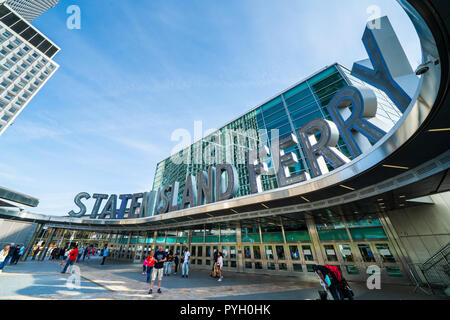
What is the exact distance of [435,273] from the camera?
805 centimetres

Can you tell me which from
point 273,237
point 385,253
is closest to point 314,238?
point 273,237

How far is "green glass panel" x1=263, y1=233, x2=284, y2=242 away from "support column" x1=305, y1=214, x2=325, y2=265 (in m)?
2.19

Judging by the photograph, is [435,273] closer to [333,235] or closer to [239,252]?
[333,235]

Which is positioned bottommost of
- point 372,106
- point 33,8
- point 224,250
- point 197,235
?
point 224,250

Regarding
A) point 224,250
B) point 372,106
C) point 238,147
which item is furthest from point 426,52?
point 238,147

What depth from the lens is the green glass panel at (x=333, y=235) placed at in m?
11.0

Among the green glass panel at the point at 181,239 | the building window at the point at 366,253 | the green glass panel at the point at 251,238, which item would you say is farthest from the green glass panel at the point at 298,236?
the green glass panel at the point at 181,239

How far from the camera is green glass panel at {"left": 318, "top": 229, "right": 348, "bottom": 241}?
36.0ft

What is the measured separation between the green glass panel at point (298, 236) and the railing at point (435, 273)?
198 inches

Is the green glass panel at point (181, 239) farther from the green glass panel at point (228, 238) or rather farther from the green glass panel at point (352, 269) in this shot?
the green glass panel at point (352, 269)
